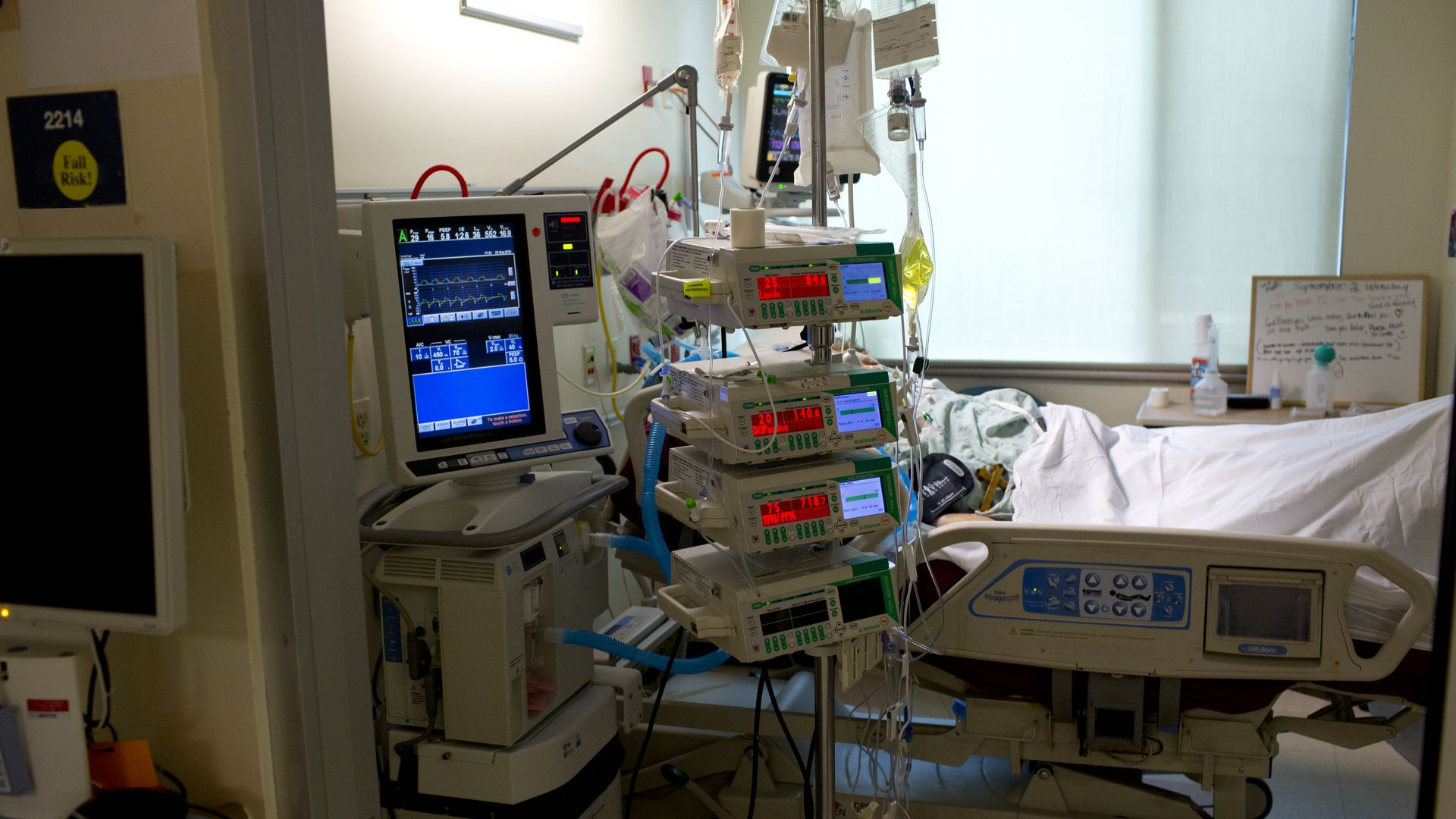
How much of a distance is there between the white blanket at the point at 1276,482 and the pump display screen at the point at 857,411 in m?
0.93

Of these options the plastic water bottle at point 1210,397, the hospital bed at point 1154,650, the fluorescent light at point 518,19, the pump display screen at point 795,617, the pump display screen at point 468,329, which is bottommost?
the hospital bed at point 1154,650

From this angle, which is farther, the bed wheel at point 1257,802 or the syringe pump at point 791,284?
the bed wheel at point 1257,802

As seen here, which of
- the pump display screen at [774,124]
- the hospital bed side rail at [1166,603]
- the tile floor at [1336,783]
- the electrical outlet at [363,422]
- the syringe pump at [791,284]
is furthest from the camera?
the pump display screen at [774,124]

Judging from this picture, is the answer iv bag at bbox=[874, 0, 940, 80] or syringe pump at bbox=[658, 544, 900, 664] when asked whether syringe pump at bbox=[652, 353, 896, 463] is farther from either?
iv bag at bbox=[874, 0, 940, 80]

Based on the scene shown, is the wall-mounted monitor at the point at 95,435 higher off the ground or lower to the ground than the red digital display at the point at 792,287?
lower

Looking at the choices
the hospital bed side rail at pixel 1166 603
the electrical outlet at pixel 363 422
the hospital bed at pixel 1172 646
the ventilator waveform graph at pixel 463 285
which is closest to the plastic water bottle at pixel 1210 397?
the hospital bed at pixel 1172 646

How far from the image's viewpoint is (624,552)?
2.59m

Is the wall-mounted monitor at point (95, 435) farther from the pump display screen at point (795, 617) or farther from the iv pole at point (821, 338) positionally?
the iv pole at point (821, 338)

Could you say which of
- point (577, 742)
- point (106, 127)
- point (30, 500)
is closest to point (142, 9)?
point (106, 127)

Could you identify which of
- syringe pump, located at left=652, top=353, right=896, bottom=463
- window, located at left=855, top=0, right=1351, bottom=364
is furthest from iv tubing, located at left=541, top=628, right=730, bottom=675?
window, located at left=855, top=0, right=1351, bottom=364

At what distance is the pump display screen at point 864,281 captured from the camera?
5.40 feet

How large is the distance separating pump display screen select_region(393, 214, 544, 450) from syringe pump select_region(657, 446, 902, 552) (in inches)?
15.9

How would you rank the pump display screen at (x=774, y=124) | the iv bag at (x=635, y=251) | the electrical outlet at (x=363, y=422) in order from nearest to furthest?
the electrical outlet at (x=363, y=422) → the iv bag at (x=635, y=251) → the pump display screen at (x=774, y=124)

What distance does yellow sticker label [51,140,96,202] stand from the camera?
4.16 feet
